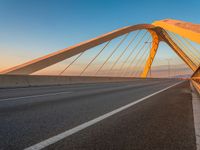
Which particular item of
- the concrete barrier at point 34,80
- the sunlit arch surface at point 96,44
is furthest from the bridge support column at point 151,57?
the concrete barrier at point 34,80

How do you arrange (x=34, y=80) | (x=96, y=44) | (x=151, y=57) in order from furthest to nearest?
(x=151, y=57) < (x=96, y=44) < (x=34, y=80)

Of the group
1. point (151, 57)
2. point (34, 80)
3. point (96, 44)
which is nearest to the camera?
point (34, 80)

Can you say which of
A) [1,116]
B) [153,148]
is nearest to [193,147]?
[153,148]

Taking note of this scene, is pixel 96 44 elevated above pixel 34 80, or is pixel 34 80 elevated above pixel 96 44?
pixel 96 44

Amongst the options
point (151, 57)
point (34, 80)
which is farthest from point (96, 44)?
point (151, 57)

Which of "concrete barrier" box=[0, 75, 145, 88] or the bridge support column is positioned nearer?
"concrete barrier" box=[0, 75, 145, 88]

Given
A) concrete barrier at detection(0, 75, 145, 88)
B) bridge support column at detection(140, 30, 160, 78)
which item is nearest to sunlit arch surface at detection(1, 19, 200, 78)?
concrete barrier at detection(0, 75, 145, 88)

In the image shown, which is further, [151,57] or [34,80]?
[151,57]

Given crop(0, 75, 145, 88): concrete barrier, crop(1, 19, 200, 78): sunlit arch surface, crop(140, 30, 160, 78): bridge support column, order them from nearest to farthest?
crop(0, 75, 145, 88): concrete barrier, crop(1, 19, 200, 78): sunlit arch surface, crop(140, 30, 160, 78): bridge support column

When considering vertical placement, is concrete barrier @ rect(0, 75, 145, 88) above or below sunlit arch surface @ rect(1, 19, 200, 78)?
below

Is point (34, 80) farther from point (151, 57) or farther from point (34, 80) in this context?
point (151, 57)

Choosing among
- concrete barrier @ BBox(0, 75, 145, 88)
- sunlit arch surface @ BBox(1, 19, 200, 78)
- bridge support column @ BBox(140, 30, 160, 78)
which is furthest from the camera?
bridge support column @ BBox(140, 30, 160, 78)

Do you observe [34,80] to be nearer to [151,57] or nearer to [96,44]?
[96,44]

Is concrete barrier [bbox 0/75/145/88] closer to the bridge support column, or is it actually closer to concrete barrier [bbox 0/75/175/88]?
concrete barrier [bbox 0/75/175/88]
